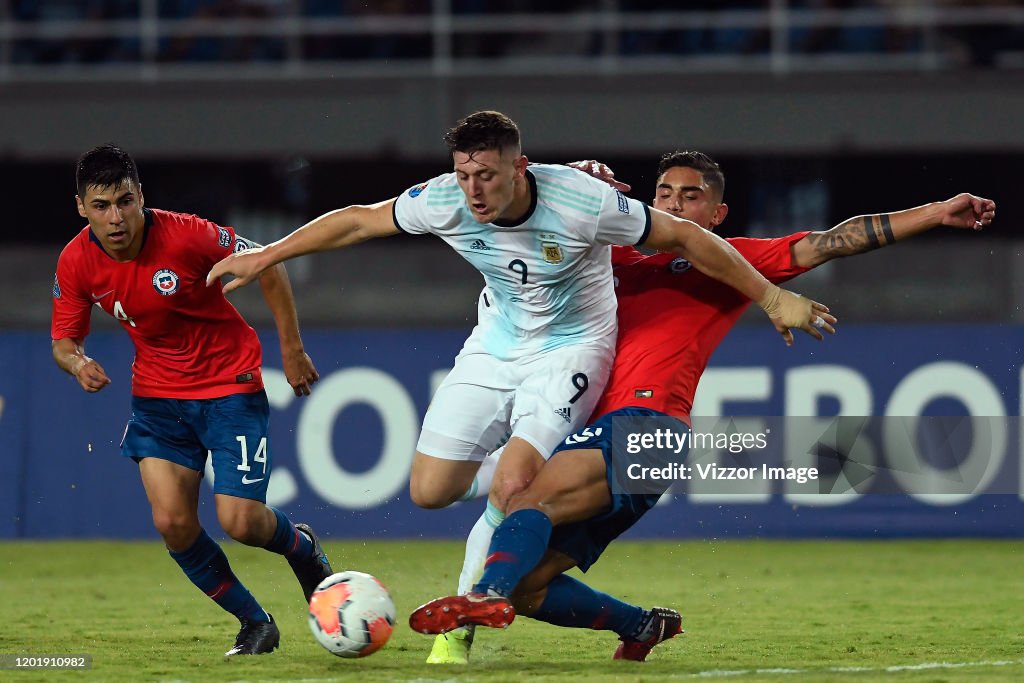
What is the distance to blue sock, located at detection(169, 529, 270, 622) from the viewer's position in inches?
276

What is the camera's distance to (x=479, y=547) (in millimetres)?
6582

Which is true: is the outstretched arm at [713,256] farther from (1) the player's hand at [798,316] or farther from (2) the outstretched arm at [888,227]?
(2) the outstretched arm at [888,227]

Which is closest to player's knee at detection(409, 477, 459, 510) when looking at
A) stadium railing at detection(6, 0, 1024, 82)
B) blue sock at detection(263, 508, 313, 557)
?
blue sock at detection(263, 508, 313, 557)

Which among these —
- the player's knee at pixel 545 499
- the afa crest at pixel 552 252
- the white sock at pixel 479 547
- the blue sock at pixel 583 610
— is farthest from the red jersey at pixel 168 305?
the blue sock at pixel 583 610

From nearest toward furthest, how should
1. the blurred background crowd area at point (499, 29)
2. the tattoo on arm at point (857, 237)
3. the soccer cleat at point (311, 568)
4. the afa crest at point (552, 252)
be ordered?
the afa crest at point (552, 252) → the tattoo on arm at point (857, 237) → the soccer cleat at point (311, 568) → the blurred background crowd area at point (499, 29)

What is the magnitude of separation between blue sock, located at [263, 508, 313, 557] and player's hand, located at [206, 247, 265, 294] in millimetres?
1233

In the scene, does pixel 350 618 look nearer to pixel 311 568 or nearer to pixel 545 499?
pixel 545 499

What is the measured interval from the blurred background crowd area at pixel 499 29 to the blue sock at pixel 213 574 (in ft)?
38.7

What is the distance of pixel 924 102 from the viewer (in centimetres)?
1788

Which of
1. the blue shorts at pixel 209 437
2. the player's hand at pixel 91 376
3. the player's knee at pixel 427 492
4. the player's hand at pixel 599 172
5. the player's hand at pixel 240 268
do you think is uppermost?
the player's hand at pixel 599 172

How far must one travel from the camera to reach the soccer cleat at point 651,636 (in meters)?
6.56

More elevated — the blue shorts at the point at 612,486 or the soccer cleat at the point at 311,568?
the blue shorts at the point at 612,486

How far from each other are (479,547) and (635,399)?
2.94 ft

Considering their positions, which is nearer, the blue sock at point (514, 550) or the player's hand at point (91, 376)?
the blue sock at point (514, 550)
